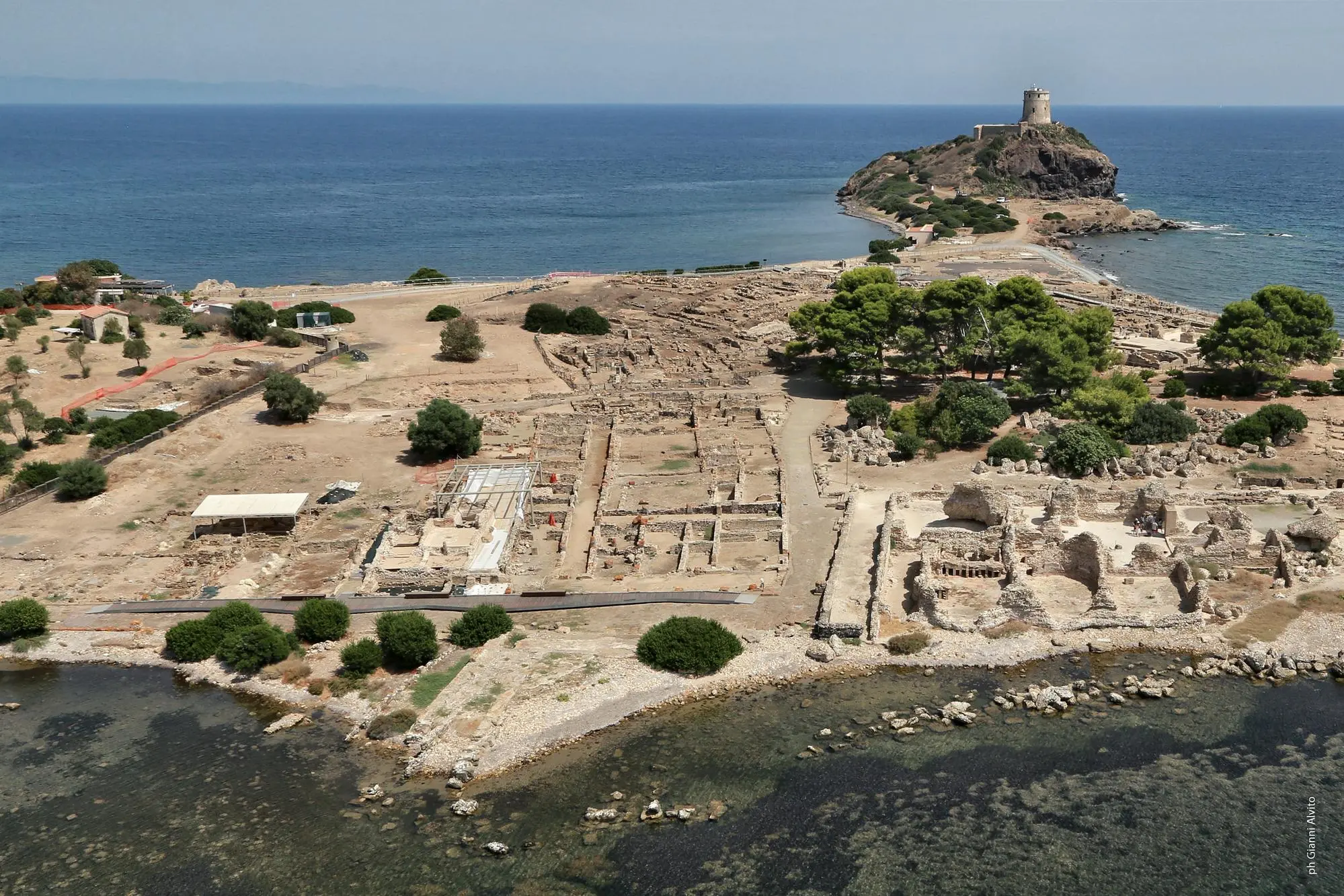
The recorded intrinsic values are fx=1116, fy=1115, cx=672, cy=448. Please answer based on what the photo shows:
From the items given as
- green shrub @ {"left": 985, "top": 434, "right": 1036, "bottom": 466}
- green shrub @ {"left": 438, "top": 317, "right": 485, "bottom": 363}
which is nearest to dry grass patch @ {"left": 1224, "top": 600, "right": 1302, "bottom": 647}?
green shrub @ {"left": 985, "top": 434, "right": 1036, "bottom": 466}

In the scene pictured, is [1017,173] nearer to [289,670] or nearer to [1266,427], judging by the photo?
[1266,427]

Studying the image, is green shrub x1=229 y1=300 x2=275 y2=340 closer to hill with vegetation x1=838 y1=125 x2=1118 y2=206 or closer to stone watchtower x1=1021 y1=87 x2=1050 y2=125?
hill with vegetation x1=838 y1=125 x2=1118 y2=206

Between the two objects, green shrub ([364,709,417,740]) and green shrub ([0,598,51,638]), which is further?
green shrub ([0,598,51,638])

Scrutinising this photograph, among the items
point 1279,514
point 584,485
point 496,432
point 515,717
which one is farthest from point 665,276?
point 515,717

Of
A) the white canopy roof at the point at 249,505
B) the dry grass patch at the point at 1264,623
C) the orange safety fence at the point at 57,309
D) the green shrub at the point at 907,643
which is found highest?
the orange safety fence at the point at 57,309

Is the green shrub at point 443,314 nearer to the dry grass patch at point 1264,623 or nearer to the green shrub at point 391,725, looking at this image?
the green shrub at point 391,725

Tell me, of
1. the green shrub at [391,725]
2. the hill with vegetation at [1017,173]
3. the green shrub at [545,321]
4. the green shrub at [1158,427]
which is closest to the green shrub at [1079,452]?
the green shrub at [1158,427]

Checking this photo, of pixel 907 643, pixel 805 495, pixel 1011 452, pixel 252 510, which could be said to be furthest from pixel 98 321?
pixel 907 643
